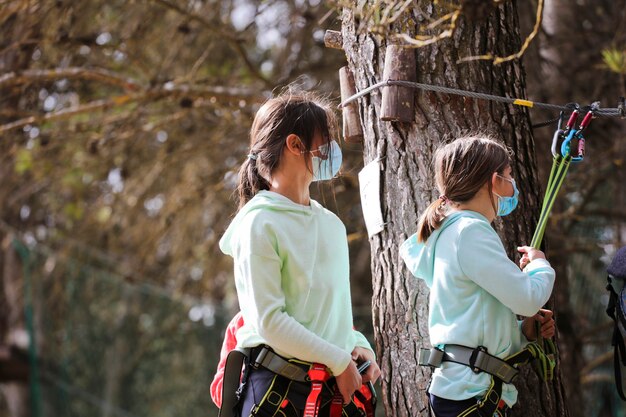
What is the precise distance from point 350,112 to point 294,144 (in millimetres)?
681

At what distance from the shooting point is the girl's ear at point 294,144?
2779 mm

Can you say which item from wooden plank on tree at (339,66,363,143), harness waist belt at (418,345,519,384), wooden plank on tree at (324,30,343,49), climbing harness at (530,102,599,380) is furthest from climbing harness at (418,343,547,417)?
wooden plank on tree at (324,30,343,49)

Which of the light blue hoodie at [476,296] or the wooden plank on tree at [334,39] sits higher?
the wooden plank on tree at [334,39]

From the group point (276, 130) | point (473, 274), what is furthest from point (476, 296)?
point (276, 130)

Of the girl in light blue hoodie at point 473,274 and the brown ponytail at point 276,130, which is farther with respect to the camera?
the brown ponytail at point 276,130

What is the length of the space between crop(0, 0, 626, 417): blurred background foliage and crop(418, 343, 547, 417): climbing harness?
29.3 inches

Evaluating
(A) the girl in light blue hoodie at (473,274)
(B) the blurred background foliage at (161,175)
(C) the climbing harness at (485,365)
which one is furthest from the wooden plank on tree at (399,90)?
(C) the climbing harness at (485,365)

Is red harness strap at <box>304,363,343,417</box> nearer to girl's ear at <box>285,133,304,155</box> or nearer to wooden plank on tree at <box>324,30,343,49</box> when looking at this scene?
girl's ear at <box>285,133,304,155</box>

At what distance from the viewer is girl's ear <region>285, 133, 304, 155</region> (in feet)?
9.12

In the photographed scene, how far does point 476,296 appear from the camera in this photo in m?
2.63

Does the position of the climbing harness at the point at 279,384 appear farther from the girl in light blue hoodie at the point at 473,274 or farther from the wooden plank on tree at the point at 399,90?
the wooden plank on tree at the point at 399,90

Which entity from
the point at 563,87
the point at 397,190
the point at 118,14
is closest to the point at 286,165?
the point at 397,190

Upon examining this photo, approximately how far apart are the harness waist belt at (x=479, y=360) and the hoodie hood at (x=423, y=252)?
0.25 m

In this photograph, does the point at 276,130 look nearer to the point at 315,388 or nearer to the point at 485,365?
the point at 315,388
